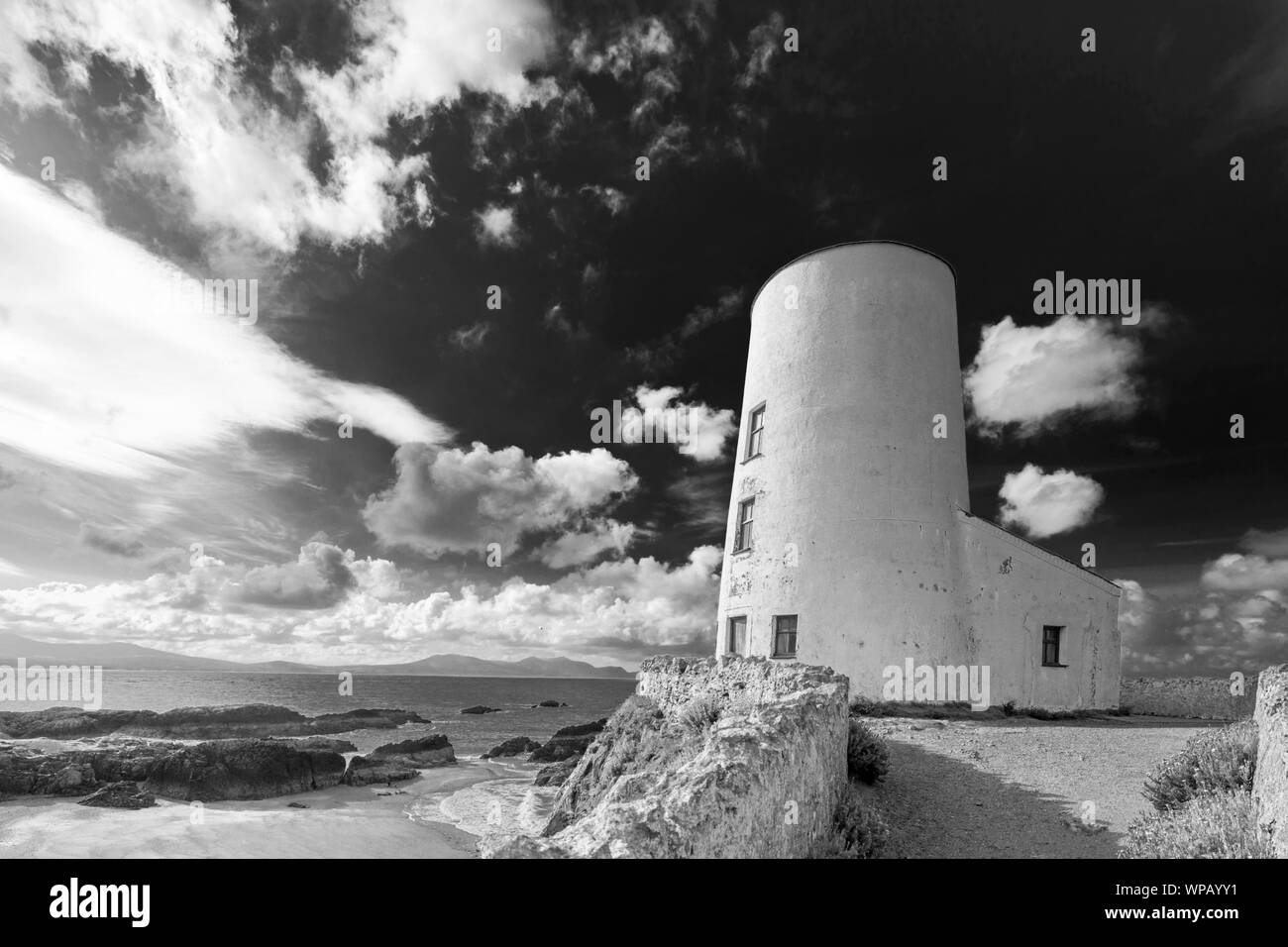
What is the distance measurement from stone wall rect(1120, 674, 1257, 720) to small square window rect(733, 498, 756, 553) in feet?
43.7

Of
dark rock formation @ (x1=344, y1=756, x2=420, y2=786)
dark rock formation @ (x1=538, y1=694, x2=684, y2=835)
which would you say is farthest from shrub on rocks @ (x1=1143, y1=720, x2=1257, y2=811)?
dark rock formation @ (x1=344, y1=756, x2=420, y2=786)

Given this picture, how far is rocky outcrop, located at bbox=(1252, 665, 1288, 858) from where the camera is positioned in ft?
19.5

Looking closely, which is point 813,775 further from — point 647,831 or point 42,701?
point 42,701

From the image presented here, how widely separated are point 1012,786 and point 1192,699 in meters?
17.2

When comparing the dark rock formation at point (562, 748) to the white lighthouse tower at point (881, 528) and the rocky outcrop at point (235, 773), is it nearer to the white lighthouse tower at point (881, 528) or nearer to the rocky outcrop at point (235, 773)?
the rocky outcrop at point (235, 773)

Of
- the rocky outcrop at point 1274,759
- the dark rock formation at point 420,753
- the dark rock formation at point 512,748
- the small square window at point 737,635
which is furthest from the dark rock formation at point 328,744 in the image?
the rocky outcrop at point 1274,759

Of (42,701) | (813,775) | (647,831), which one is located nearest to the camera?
A: (647,831)

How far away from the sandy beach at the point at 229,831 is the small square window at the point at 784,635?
36.3 ft

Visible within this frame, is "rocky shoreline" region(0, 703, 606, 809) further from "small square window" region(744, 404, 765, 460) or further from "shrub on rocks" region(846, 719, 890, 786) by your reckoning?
"shrub on rocks" region(846, 719, 890, 786)
